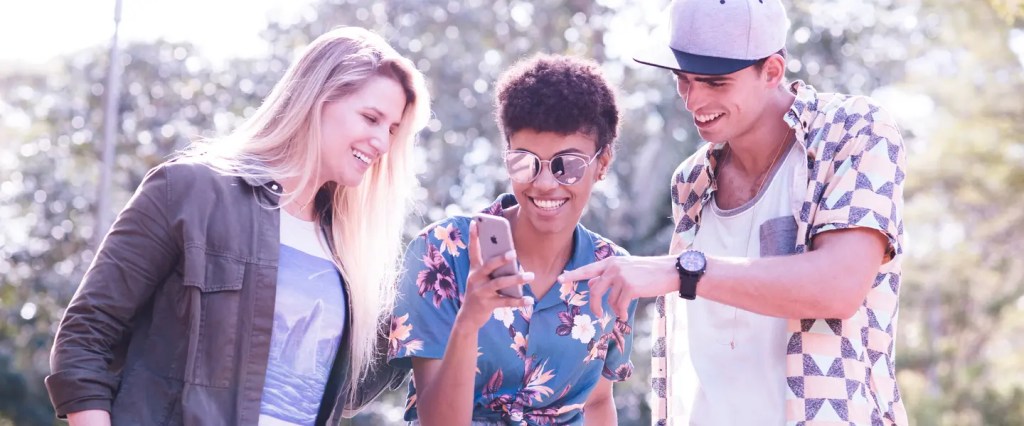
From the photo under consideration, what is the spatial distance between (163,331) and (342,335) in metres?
0.60

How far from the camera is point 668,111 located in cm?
1241

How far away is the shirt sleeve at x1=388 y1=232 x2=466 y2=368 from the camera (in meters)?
3.62

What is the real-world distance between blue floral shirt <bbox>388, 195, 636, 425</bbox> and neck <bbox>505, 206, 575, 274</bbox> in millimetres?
→ 90

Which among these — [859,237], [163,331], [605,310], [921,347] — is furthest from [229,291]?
[921,347]

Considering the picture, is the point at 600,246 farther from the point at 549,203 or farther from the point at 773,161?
the point at 773,161

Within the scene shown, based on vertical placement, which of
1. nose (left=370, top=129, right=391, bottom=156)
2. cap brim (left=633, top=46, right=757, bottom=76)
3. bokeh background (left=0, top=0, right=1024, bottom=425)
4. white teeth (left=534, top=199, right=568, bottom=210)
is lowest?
white teeth (left=534, top=199, right=568, bottom=210)

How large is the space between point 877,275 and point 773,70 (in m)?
0.70

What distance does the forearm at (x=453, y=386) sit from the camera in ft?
10.7

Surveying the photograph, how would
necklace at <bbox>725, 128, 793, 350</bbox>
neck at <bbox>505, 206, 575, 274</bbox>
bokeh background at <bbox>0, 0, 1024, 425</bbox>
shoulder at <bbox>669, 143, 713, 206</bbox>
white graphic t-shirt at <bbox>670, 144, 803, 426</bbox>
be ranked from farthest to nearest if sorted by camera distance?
bokeh background at <bbox>0, 0, 1024, 425</bbox>
shoulder at <bbox>669, 143, 713, 206</bbox>
neck at <bbox>505, 206, 575, 274</bbox>
necklace at <bbox>725, 128, 793, 350</bbox>
white graphic t-shirt at <bbox>670, 144, 803, 426</bbox>

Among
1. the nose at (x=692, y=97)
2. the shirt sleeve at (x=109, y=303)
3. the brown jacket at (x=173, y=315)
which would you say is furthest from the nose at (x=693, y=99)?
the shirt sleeve at (x=109, y=303)

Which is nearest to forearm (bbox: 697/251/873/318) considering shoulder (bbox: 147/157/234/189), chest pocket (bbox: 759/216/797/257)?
chest pocket (bbox: 759/216/797/257)

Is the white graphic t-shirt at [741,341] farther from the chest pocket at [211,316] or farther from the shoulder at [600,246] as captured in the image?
the chest pocket at [211,316]

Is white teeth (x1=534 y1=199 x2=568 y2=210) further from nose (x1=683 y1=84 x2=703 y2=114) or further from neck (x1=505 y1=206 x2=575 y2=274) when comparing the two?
nose (x1=683 y1=84 x2=703 y2=114)

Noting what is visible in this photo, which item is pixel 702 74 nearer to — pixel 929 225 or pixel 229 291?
pixel 229 291
